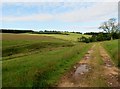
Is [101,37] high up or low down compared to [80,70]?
down

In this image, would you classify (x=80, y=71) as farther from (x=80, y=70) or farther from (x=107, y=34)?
(x=107, y=34)

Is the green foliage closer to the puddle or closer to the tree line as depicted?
the tree line

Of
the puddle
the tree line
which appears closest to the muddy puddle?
the puddle

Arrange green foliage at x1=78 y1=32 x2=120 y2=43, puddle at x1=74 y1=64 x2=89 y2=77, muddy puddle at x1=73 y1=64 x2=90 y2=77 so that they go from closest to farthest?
1. muddy puddle at x1=73 y1=64 x2=90 y2=77
2. puddle at x1=74 y1=64 x2=89 y2=77
3. green foliage at x1=78 y1=32 x2=120 y2=43

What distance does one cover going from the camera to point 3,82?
16.0m

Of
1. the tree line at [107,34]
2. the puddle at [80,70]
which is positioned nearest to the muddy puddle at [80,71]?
the puddle at [80,70]

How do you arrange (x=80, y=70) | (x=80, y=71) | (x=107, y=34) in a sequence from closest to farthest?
(x=80, y=71)
(x=80, y=70)
(x=107, y=34)

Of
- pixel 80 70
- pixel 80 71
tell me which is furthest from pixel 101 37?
pixel 80 71

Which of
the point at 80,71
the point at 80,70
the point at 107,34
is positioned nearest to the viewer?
the point at 80,71

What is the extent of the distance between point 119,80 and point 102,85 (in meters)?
2.42

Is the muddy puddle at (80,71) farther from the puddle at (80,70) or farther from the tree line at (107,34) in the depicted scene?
the tree line at (107,34)

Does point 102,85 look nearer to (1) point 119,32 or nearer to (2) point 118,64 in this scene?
(2) point 118,64

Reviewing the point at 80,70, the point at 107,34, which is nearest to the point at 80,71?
the point at 80,70

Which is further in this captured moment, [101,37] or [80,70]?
[101,37]
